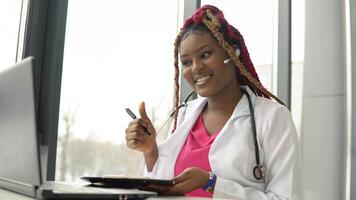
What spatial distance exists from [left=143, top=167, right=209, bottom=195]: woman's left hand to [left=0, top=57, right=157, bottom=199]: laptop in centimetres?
19

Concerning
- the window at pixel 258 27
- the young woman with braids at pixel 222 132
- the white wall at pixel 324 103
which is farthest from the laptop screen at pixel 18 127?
the window at pixel 258 27

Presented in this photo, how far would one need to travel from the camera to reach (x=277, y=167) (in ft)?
3.83

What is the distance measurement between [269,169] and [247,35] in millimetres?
1452

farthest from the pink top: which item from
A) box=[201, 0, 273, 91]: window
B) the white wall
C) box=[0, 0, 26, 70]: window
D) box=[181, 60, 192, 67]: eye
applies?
box=[201, 0, 273, 91]: window

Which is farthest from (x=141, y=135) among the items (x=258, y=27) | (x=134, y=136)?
(x=258, y=27)

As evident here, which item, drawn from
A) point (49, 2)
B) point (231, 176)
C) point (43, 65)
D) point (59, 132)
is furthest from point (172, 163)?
point (49, 2)

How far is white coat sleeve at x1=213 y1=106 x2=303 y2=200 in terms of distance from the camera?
3.49 feet

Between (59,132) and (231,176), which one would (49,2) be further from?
(231,176)

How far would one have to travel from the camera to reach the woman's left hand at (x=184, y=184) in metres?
0.88

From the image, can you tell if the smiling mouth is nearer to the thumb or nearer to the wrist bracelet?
the thumb

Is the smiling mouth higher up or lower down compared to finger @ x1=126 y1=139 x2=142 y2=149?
higher up

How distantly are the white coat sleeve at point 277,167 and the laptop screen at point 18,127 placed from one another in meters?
0.52

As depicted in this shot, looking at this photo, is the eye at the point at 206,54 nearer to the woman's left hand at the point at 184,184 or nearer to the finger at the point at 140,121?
the finger at the point at 140,121

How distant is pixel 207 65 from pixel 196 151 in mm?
308
